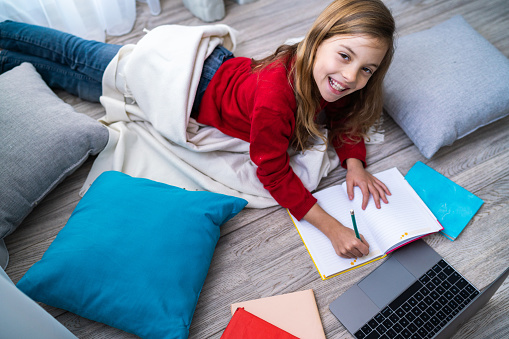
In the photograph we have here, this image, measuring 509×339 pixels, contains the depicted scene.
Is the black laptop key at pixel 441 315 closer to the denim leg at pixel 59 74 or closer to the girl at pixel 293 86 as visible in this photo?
the girl at pixel 293 86

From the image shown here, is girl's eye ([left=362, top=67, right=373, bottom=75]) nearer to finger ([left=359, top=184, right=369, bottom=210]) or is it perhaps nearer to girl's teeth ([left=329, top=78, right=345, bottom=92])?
girl's teeth ([left=329, top=78, right=345, bottom=92])

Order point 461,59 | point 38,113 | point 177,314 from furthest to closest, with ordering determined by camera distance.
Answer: point 461,59 < point 38,113 < point 177,314

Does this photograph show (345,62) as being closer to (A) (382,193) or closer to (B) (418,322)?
(A) (382,193)

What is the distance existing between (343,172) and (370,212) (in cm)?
18

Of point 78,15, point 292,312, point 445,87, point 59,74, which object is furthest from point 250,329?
point 78,15

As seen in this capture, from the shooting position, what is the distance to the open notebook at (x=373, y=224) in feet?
3.28

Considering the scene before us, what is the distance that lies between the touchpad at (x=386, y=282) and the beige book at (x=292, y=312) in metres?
0.14

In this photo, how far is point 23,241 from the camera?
3.49 ft

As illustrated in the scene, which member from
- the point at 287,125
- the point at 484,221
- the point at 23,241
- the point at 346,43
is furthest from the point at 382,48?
the point at 23,241

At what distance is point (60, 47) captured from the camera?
128 cm

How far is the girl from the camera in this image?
884 mm

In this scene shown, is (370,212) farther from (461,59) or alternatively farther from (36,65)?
(36,65)

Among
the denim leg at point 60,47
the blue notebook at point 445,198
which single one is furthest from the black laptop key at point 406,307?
the denim leg at point 60,47

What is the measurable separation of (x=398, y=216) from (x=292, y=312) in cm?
38
